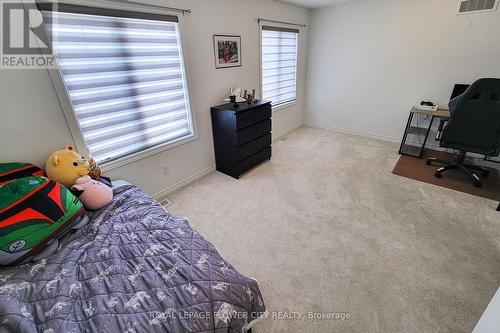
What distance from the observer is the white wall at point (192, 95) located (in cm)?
150

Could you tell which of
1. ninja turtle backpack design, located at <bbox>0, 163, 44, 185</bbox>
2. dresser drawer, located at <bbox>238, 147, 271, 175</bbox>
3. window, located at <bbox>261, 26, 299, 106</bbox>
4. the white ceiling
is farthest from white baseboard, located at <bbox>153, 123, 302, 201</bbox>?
the white ceiling

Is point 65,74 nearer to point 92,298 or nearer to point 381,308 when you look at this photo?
point 92,298

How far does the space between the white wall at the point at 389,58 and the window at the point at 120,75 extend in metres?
3.08

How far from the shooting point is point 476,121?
2.36 metres

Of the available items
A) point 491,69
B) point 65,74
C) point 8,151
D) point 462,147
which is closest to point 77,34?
point 65,74

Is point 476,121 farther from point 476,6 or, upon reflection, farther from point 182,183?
point 182,183

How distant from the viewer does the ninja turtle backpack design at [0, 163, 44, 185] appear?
1387 mm

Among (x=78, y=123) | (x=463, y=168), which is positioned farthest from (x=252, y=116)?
(x=463, y=168)

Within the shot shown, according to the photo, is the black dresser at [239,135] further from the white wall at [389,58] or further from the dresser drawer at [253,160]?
the white wall at [389,58]

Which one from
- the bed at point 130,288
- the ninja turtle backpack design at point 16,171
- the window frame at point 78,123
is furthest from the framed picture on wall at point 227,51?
the bed at point 130,288

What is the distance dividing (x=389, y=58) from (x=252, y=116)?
2645mm

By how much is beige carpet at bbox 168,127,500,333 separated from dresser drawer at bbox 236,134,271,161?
30 centimetres

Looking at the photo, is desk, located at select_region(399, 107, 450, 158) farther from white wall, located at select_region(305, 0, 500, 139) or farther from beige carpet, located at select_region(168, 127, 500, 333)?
beige carpet, located at select_region(168, 127, 500, 333)

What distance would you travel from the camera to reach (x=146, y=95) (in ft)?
7.26
